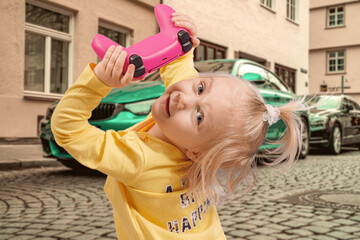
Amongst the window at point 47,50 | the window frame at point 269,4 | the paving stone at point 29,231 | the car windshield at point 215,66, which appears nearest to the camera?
the paving stone at point 29,231

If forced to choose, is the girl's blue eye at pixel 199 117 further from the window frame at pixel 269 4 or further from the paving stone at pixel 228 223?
the window frame at pixel 269 4

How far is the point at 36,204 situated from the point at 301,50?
19.4m

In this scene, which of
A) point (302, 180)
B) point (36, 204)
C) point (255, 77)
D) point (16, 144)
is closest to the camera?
point (36, 204)

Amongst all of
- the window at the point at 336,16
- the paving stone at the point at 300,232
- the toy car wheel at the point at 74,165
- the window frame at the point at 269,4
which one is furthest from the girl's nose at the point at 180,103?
the window at the point at 336,16

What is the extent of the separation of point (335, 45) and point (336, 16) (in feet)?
7.20

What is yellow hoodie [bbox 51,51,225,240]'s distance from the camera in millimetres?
1366

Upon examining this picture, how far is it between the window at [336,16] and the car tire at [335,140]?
22465mm

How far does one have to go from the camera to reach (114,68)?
1.30 metres

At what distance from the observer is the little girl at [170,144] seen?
137 centimetres

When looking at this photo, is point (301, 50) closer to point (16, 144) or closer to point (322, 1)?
point (322, 1)

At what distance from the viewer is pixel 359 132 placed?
35.9 feet

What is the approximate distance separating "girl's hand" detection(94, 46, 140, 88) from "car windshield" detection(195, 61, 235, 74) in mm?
4720

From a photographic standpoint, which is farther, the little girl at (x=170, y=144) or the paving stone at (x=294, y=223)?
the paving stone at (x=294, y=223)

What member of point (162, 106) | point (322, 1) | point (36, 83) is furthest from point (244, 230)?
point (322, 1)
